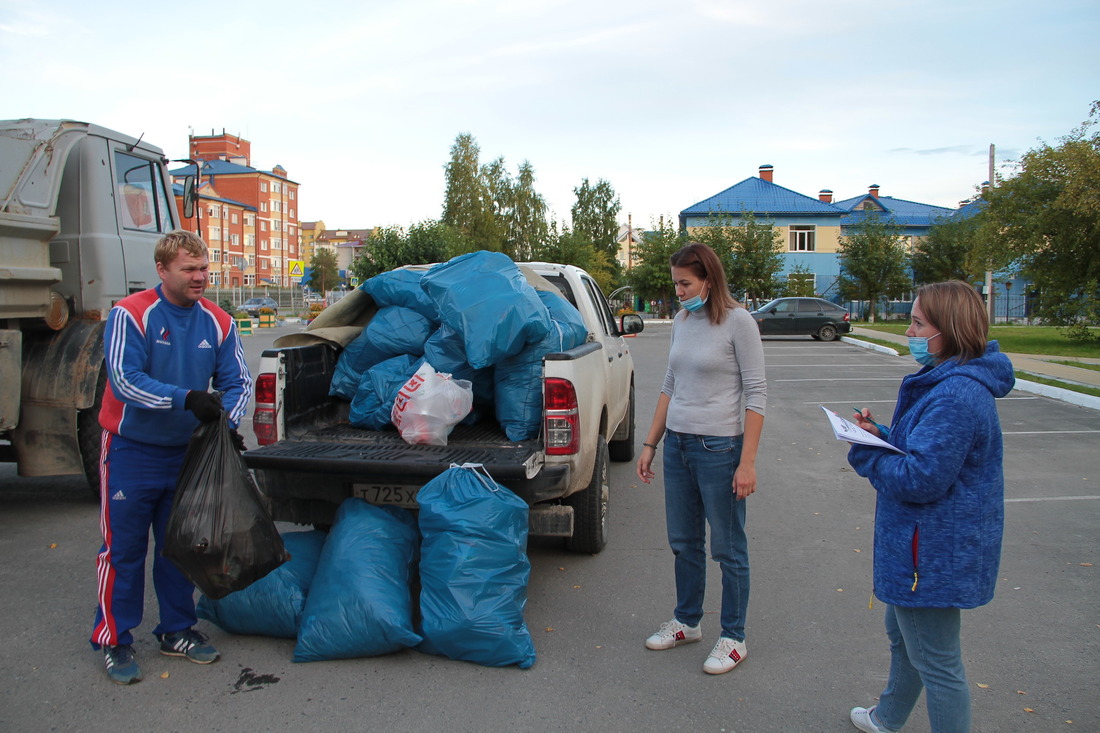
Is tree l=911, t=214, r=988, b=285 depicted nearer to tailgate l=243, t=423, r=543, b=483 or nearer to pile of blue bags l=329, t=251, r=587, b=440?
pile of blue bags l=329, t=251, r=587, b=440

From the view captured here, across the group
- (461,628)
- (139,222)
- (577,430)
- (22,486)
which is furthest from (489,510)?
(22,486)

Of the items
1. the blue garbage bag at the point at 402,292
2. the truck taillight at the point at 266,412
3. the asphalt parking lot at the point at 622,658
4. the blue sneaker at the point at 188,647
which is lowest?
the asphalt parking lot at the point at 622,658

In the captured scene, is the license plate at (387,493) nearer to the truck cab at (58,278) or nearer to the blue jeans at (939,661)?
the blue jeans at (939,661)

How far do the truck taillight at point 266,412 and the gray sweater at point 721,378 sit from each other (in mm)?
2273

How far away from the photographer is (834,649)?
3.86 metres

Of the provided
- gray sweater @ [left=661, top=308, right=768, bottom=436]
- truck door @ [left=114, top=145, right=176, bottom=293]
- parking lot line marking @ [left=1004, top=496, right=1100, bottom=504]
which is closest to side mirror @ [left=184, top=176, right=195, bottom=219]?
truck door @ [left=114, top=145, right=176, bottom=293]

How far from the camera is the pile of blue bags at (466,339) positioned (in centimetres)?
464

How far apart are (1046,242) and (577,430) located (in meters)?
19.4

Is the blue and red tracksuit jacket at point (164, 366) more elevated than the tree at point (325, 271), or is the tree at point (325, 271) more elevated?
the tree at point (325, 271)

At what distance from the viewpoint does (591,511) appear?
16.6 ft

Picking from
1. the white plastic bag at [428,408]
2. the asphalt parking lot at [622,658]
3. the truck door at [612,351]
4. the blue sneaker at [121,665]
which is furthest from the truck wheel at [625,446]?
the blue sneaker at [121,665]

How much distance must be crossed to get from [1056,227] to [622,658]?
769 inches

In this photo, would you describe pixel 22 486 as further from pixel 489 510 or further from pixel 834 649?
pixel 834 649

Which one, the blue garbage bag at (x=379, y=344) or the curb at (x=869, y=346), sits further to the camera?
the curb at (x=869, y=346)
